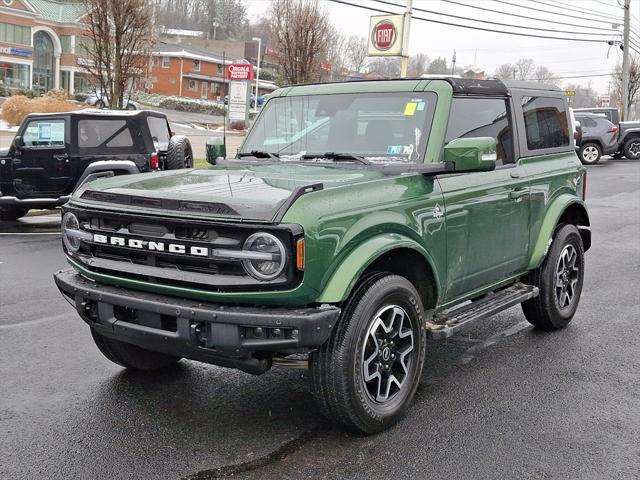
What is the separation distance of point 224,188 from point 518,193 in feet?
7.79

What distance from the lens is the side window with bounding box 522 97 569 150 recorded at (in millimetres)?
5582

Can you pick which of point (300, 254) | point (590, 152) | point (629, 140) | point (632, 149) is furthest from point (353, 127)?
point (632, 149)

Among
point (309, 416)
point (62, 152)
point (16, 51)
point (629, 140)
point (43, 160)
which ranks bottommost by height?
point (309, 416)

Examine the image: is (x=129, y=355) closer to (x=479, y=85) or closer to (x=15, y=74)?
(x=479, y=85)

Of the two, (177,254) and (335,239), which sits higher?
(335,239)

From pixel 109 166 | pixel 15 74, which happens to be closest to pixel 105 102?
pixel 109 166

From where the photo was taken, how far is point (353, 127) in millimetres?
4824

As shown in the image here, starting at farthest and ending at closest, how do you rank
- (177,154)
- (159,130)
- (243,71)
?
1. (243,71)
2. (159,130)
3. (177,154)

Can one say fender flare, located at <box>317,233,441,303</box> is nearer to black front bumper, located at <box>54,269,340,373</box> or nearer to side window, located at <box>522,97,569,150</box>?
black front bumper, located at <box>54,269,340,373</box>

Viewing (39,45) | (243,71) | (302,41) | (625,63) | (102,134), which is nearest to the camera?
(102,134)

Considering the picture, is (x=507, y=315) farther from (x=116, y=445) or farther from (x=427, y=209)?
(x=116, y=445)

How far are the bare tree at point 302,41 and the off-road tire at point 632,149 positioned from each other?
13143mm

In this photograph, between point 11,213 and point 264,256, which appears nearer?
point 264,256

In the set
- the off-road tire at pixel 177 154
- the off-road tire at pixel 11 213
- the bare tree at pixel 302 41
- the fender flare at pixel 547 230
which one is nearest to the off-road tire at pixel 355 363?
the fender flare at pixel 547 230
